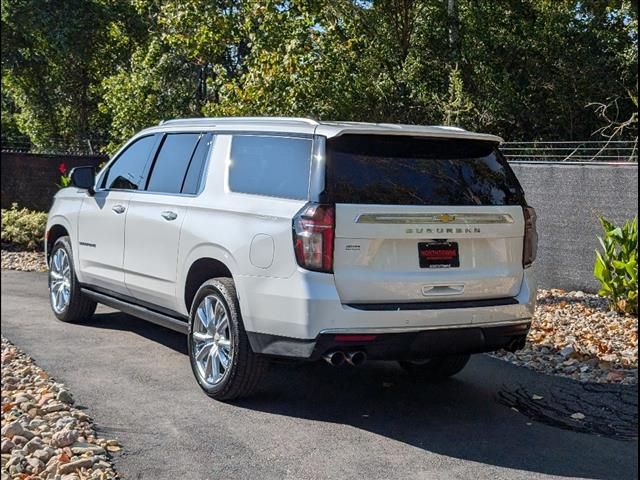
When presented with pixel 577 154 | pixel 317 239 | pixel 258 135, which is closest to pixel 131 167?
pixel 258 135

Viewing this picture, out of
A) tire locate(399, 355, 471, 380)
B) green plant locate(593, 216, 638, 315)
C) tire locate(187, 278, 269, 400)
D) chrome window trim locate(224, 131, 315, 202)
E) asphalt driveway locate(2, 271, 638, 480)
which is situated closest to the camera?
asphalt driveway locate(2, 271, 638, 480)

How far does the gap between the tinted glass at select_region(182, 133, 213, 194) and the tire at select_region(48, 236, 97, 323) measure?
2.10m

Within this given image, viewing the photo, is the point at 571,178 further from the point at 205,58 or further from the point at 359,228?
the point at 205,58

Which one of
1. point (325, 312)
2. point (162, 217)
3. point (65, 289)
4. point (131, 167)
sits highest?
point (131, 167)

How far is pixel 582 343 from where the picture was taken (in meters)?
7.84

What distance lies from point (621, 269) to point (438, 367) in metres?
3.04

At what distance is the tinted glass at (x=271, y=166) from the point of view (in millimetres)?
5457

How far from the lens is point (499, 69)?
620 inches

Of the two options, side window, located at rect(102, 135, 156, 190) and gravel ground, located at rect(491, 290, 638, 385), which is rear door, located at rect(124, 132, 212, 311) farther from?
gravel ground, located at rect(491, 290, 638, 385)

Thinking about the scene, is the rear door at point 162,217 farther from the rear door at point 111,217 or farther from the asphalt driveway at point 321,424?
the asphalt driveway at point 321,424

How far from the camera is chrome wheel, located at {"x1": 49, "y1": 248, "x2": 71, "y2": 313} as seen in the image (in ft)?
27.0

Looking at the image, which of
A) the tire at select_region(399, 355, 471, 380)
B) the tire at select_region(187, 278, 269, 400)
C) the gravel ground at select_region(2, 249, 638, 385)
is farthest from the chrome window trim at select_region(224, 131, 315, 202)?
the gravel ground at select_region(2, 249, 638, 385)

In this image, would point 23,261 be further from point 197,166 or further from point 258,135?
point 258,135

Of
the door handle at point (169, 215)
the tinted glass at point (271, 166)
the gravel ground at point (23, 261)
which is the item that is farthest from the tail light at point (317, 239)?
the gravel ground at point (23, 261)
